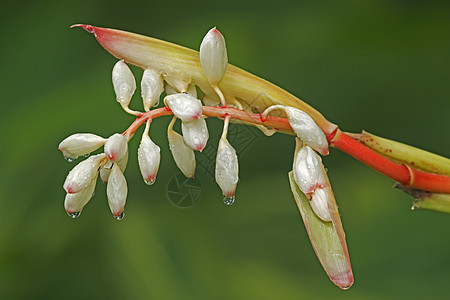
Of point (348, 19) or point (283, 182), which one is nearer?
point (283, 182)

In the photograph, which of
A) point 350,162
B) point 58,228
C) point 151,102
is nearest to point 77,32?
point 58,228

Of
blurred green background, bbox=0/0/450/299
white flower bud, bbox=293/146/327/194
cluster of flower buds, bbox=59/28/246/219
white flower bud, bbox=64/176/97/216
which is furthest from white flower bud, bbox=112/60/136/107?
blurred green background, bbox=0/0/450/299

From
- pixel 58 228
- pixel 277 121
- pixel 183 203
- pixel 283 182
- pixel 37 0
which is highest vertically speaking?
pixel 277 121

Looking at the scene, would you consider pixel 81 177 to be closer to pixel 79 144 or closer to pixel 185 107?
pixel 79 144

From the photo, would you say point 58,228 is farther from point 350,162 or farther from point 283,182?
point 350,162

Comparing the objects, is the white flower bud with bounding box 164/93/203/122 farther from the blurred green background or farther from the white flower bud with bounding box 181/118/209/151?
the blurred green background

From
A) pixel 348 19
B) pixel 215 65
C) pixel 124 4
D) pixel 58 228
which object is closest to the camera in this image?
pixel 215 65
